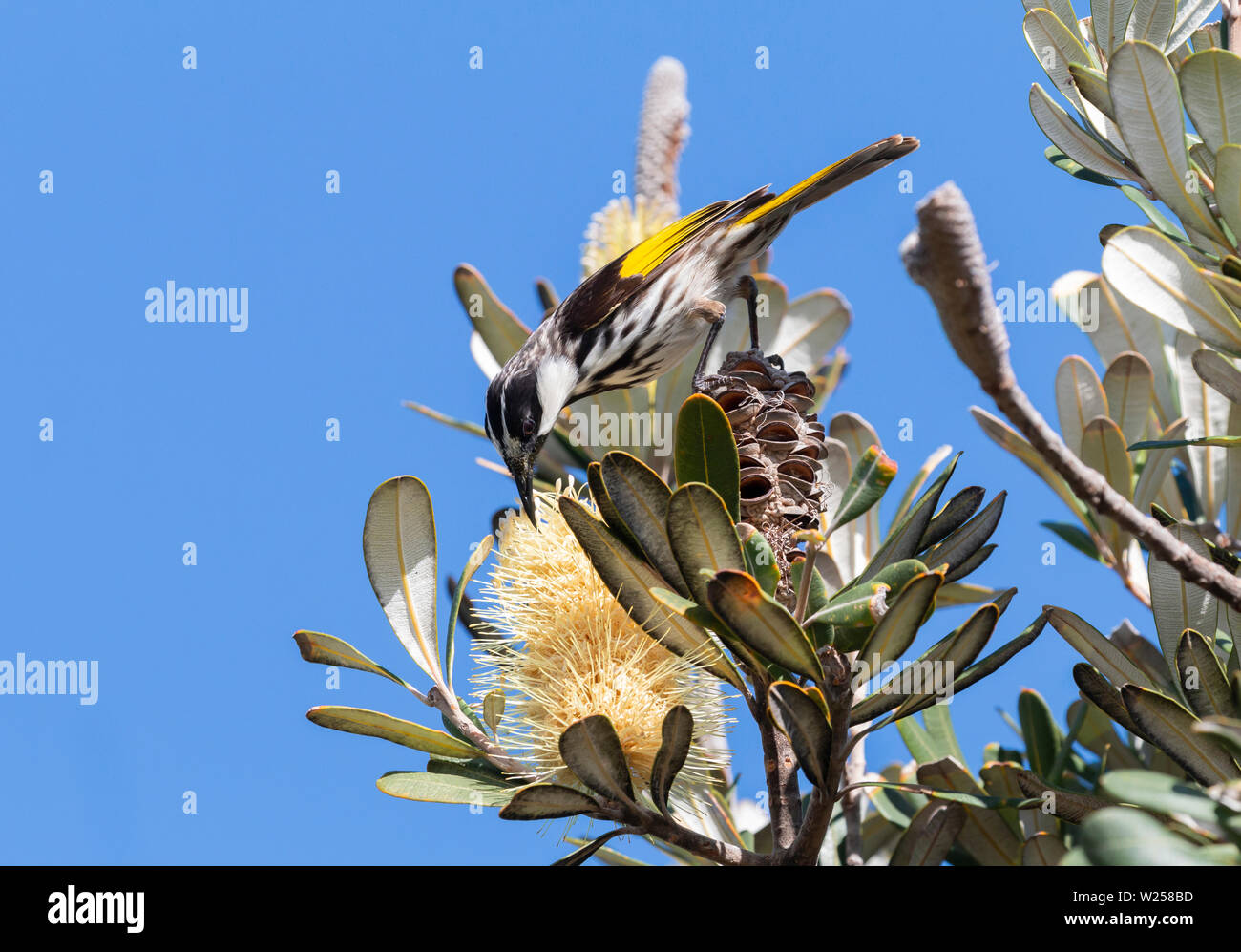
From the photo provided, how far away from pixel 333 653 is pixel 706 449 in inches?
31.8

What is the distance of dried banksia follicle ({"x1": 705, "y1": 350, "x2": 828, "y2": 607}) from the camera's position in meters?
2.16

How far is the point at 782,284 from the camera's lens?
3.54m

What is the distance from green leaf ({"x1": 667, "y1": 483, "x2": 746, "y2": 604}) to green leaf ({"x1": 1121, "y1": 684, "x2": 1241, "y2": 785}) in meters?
0.69

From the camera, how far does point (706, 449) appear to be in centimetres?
185

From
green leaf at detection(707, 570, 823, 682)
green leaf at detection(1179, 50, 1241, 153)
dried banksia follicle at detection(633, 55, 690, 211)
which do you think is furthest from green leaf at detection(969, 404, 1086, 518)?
dried banksia follicle at detection(633, 55, 690, 211)

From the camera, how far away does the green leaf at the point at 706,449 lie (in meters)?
1.82

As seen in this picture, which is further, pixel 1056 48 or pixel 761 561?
pixel 1056 48

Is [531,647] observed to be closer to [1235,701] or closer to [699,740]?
[699,740]

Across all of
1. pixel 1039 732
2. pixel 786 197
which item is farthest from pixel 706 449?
pixel 786 197

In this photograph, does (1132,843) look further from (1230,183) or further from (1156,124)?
(1156,124)

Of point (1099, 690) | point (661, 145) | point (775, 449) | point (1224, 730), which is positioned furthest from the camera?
point (661, 145)

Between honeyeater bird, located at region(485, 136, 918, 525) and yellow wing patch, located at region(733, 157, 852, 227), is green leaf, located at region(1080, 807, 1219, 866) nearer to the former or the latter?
honeyeater bird, located at region(485, 136, 918, 525)

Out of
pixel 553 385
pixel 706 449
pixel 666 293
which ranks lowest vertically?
pixel 706 449
